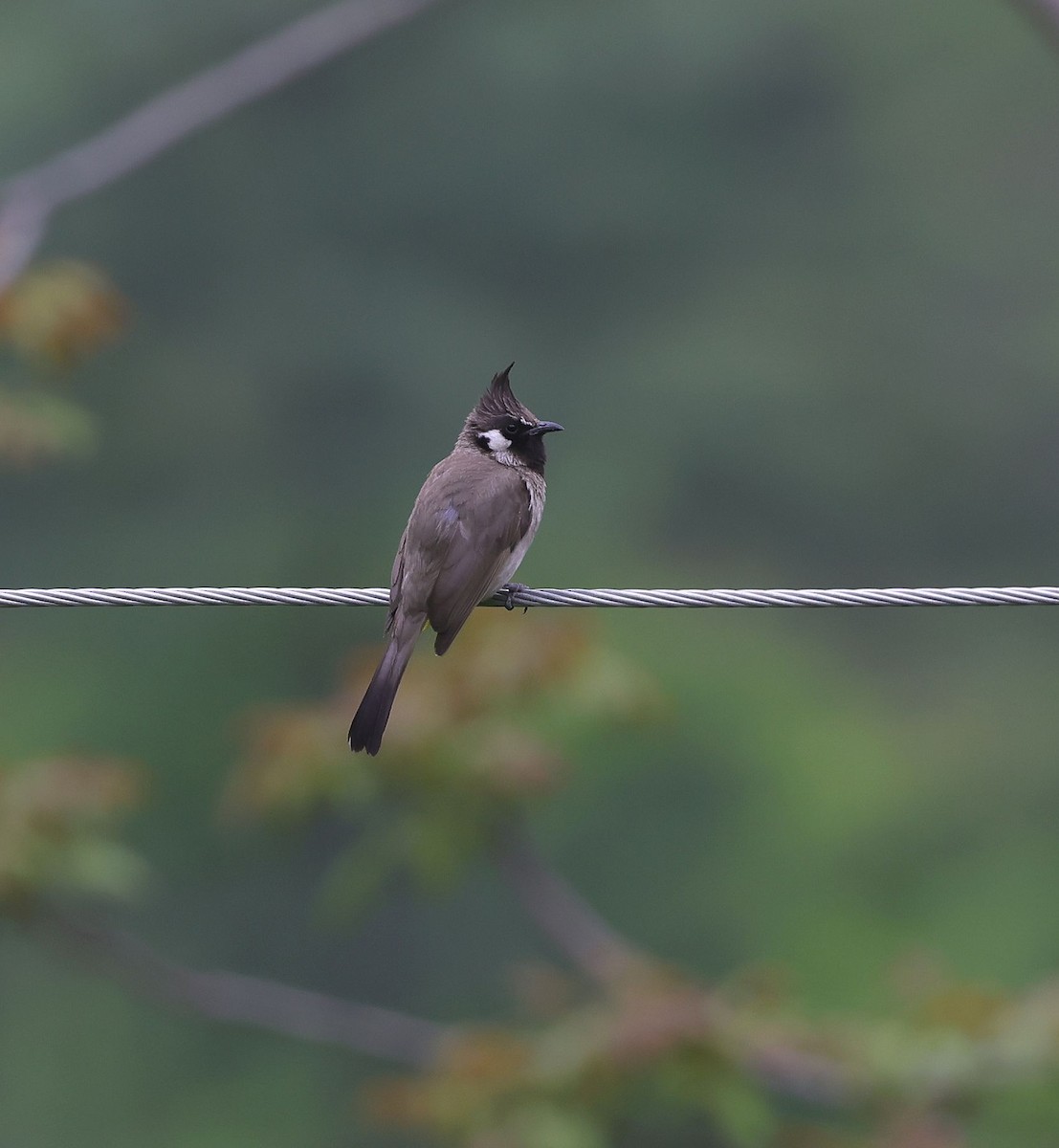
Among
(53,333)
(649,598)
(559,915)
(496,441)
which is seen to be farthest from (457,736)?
(649,598)

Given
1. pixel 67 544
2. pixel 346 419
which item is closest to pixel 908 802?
pixel 346 419

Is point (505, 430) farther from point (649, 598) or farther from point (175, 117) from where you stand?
point (175, 117)

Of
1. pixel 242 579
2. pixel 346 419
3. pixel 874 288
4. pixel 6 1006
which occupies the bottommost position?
pixel 6 1006

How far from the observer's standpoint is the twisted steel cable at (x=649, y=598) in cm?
453

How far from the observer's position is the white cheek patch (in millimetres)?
6621

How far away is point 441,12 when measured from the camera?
24.3 metres

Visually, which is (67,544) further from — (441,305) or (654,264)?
(654,264)

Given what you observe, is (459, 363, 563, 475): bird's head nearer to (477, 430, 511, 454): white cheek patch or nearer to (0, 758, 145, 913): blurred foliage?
(477, 430, 511, 454): white cheek patch

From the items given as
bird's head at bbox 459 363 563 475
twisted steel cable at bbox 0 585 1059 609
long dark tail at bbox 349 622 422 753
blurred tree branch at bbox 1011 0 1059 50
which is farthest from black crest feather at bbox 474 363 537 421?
blurred tree branch at bbox 1011 0 1059 50

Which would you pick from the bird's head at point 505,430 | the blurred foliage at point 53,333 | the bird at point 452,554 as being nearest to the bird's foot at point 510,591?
the bird at point 452,554

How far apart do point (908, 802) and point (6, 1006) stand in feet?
29.6

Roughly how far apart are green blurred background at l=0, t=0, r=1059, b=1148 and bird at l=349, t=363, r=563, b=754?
10.9 metres

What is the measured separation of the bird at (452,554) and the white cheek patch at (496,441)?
0.15 ft

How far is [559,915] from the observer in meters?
8.62
